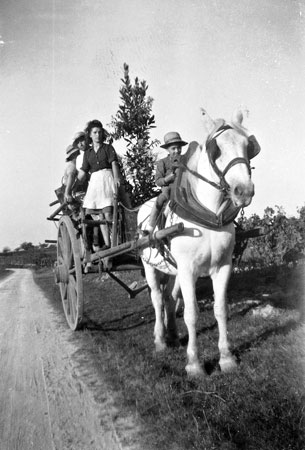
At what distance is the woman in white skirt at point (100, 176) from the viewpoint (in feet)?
16.5

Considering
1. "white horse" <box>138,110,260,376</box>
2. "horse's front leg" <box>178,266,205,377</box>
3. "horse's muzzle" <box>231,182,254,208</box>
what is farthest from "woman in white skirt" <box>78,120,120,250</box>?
"horse's muzzle" <box>231,182,254,208</box>

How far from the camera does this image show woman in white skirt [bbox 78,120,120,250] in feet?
16.5

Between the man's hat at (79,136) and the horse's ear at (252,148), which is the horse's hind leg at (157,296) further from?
the man's hat at (79,136)

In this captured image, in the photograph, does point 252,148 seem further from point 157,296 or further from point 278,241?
point 278,241

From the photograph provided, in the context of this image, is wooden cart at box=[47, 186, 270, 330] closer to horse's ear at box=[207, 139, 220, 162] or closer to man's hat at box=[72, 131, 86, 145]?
man's hat at box=[72, 131, 86, 145]

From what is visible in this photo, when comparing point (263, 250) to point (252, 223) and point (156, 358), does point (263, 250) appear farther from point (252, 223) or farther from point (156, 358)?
point (156, 358)

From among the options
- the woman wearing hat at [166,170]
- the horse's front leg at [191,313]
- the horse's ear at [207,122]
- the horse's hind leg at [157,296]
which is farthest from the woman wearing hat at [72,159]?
the horse's ear at [207,122]

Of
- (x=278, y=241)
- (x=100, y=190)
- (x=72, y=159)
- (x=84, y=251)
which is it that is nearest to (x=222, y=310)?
(x=84, y=251)

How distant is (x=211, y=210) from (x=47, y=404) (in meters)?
2.25

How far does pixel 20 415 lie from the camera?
2.79m

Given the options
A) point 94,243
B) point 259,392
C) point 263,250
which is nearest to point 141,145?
point 94,243

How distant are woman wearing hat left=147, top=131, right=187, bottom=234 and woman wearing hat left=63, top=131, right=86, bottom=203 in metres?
1.31

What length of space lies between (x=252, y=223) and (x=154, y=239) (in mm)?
6727

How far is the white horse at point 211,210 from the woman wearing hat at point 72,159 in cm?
Result: 204
